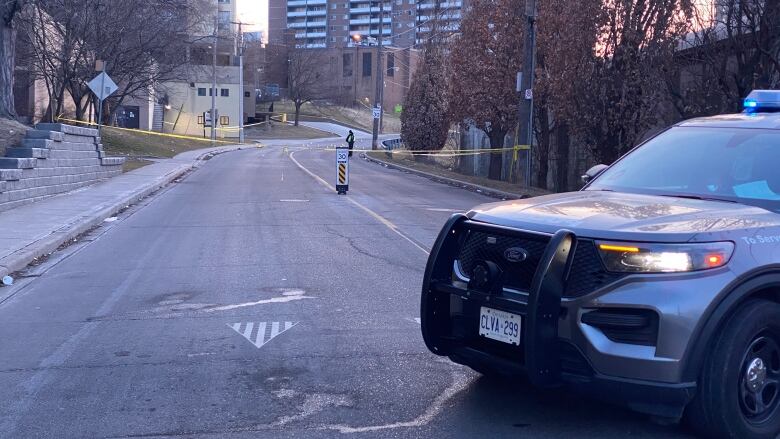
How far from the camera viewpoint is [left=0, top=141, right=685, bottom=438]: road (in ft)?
18.2

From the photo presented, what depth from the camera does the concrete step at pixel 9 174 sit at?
16.8 metres

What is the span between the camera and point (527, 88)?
25.4 metres

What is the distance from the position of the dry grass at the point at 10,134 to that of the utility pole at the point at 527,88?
43.9 ft

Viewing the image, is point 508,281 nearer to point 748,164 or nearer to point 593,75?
point 748,164

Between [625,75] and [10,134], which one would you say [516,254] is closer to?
[10,134]

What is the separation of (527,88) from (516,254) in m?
20.9

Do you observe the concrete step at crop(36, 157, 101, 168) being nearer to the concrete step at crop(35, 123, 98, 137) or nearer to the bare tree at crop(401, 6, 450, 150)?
the concrete step at crop(35, 123, 98, 137)

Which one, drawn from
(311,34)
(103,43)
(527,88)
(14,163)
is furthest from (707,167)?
(311,34)

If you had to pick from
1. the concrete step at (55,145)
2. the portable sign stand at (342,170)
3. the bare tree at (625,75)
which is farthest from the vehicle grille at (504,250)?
the portable sign stand at (342,170)

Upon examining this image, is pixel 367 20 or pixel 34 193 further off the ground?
pixel 367 20

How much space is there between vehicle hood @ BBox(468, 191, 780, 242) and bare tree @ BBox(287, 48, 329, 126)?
92.7 metres

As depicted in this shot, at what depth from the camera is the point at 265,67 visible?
12225cm

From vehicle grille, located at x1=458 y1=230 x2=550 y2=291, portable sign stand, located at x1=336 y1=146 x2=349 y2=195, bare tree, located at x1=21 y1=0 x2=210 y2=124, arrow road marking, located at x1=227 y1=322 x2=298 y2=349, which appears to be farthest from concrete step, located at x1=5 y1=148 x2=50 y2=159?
vehicle grille, located at x1=458 y1=230 x2=550 y2=291

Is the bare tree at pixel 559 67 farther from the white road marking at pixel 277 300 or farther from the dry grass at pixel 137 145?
the dry grass at pixel 137 145
